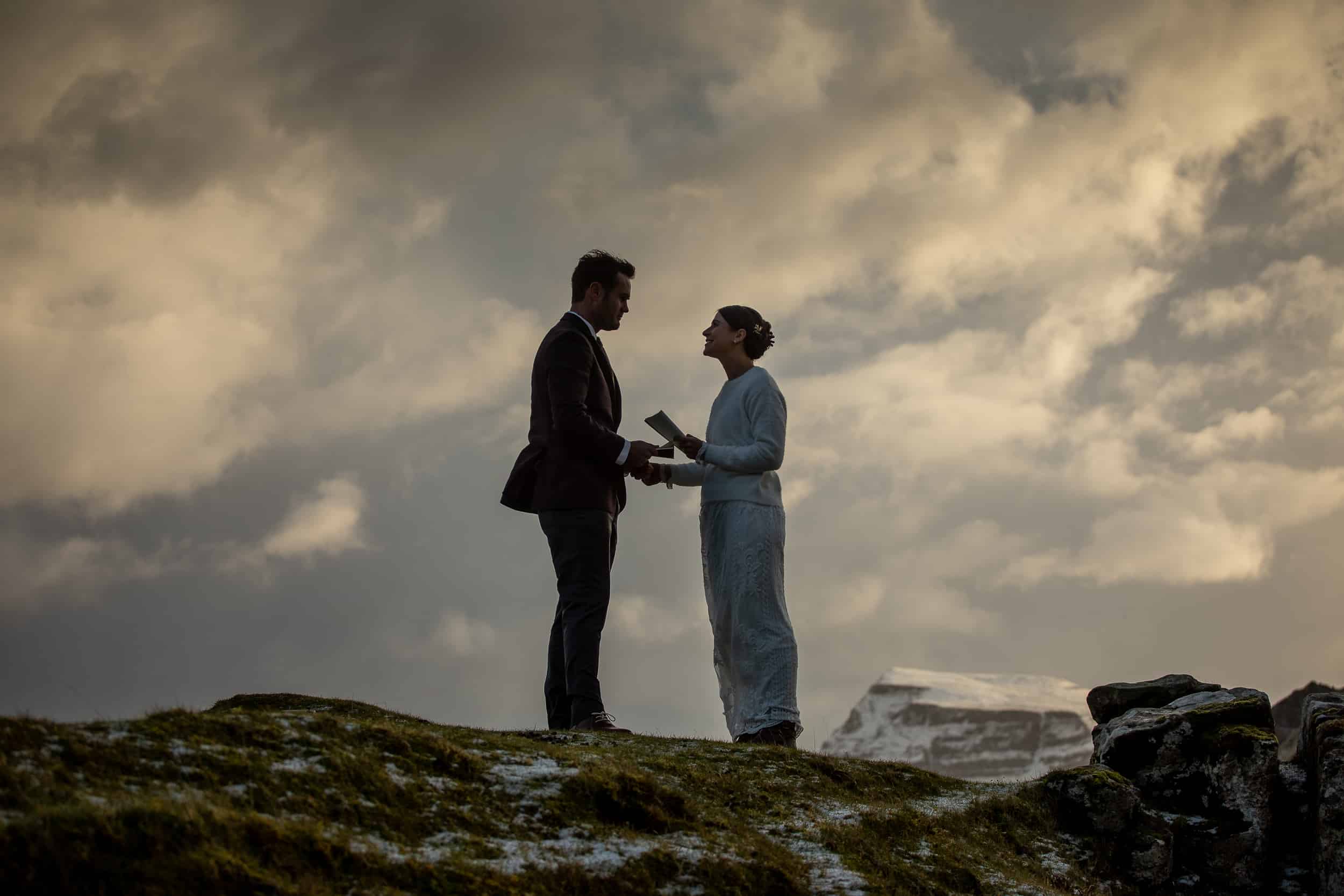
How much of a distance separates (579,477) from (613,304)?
1.96 metres

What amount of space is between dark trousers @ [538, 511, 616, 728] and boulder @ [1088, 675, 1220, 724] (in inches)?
248

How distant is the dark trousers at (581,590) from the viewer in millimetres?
11773

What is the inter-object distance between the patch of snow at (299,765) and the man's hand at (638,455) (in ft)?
17.1

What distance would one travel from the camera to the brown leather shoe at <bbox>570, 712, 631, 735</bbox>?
38.5 feet

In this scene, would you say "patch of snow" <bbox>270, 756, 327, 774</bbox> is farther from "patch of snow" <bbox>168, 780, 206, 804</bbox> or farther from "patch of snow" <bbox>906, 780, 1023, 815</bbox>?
"patch of snow" <bbox>906, 780, 1023, 815</bbox>

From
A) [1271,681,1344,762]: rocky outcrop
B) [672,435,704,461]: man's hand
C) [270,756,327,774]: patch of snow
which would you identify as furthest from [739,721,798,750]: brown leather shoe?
[1271,681,1344,762]: rocky outcrop

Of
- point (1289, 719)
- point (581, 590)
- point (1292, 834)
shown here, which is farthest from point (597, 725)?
point (1289, 719)

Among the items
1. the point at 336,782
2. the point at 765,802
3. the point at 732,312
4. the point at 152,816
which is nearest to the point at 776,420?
the point at 732,312

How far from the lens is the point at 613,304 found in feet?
42.1

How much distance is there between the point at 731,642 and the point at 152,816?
7.82 m

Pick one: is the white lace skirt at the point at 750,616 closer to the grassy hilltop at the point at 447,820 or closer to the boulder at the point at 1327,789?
the grassy hilltop at the point at 447,820

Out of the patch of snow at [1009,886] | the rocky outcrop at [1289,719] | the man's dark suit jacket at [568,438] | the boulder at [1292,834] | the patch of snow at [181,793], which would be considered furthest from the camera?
the rocky outcrop at [1289,719]

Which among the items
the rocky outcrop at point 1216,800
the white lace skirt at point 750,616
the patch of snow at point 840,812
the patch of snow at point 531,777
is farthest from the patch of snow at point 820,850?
the rocky outcrop at point 1216,800

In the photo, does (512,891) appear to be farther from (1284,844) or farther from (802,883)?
(1284,844)
